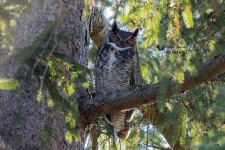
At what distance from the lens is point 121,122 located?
3.60 m

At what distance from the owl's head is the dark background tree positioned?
0.25m

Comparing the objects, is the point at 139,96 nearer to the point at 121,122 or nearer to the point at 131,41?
the point at 121,122

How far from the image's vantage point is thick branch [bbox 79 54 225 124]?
241 cm

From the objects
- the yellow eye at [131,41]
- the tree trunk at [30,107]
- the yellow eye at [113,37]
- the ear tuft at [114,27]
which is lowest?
the tree trunk at [30,107]

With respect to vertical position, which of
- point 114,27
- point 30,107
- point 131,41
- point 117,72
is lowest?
point 30,107

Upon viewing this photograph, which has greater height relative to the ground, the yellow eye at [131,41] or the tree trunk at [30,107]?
the yellow eye at [131,41]

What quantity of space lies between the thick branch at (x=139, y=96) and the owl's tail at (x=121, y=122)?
0.72 meters

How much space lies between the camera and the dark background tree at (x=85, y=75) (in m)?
2.17

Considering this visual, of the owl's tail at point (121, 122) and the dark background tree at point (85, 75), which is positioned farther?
the owl's tail at point (121, 122)

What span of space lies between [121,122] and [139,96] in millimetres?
1041

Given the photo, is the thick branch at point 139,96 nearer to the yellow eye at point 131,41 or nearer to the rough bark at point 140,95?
the rough bark at point 140,95

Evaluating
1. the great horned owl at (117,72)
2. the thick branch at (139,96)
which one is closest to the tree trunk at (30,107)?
the thick branch at (139,96)

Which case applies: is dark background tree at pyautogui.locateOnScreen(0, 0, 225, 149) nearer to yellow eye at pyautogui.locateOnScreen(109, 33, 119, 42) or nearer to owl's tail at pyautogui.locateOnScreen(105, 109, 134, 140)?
owl's tail at pyautogui.locateOnScreen(105, 109, 134, 140)

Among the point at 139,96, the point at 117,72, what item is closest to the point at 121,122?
the point at 117,72
